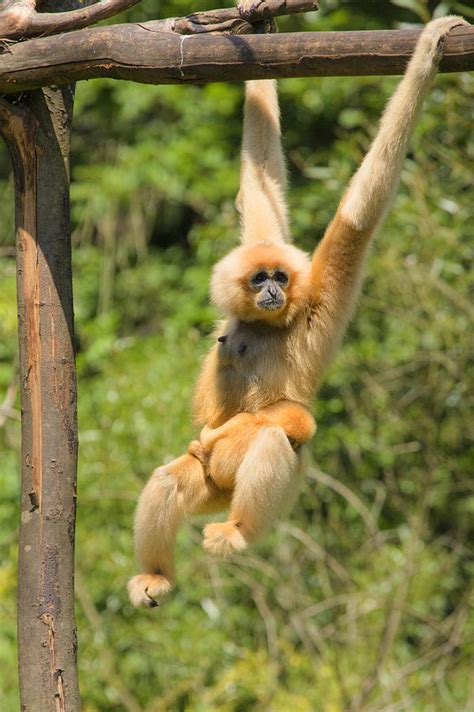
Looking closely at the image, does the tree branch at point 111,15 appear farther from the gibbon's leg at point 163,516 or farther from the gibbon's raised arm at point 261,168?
the gibbon's leg at point 163,516

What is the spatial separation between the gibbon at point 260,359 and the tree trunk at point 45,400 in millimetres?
527

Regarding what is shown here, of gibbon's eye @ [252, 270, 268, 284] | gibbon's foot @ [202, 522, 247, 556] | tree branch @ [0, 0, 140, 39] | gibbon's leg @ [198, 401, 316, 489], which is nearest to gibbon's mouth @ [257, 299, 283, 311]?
gibbon's eye @ [252, 270, 268, 284]

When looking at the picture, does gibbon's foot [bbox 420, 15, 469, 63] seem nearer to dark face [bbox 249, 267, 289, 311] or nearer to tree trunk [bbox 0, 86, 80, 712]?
dark face [bbox 249, 267, 289, 311]

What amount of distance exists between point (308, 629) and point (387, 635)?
2.14 ft

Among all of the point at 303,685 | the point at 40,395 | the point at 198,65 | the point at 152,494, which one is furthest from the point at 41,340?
the point at 303,685

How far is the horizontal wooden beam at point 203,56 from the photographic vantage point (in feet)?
14.2

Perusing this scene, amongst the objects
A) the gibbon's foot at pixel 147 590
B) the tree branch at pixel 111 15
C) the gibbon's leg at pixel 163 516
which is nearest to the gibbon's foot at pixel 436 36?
the tree branch at pixel 111 15

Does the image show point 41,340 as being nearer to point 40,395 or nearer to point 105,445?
point 40,395

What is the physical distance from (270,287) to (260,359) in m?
0.43

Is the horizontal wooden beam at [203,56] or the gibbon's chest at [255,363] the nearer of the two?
the horizontal wooden beam at [203,56]

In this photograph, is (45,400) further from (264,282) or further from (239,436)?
Result: (264,282)

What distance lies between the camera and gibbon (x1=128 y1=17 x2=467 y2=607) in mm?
4898

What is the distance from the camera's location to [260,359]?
17.4 feet

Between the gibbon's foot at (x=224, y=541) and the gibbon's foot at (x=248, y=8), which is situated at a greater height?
the gibbon's foot at (x=248, y=8)
